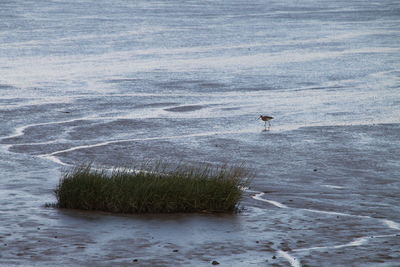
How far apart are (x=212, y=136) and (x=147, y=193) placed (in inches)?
311

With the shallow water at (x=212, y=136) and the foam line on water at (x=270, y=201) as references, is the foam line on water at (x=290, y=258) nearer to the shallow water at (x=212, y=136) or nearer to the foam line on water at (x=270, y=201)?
the shallow water at (x=212, y=136)

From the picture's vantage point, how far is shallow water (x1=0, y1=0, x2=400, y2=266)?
32.0 ft

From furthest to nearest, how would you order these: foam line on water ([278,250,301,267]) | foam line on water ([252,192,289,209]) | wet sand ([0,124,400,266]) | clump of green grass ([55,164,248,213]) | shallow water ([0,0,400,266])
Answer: foam line on water ([252,192,289,209]) → clump of green grass ([55,164,248,213]) → shallow water ([0,0,400,266]) → wet sand ([0,124,400,266]) → foam line on water ([278,250,301,267])

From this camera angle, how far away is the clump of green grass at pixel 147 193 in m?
11.2

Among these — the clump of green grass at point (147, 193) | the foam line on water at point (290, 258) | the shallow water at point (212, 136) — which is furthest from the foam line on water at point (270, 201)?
the foam line on water at point (290, 258)

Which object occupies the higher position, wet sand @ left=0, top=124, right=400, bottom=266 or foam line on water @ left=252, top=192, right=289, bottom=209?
wet sand @ left=0, top=124, right=400, bottom=266

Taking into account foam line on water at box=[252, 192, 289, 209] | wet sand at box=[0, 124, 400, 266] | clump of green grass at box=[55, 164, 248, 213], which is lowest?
foam line on water at box=[252, 192, 289, 209]

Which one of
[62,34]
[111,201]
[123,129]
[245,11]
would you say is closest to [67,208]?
[111,201]

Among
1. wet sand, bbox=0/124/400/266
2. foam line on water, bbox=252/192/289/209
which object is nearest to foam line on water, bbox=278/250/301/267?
wet sand, bbox=0/124/400/266

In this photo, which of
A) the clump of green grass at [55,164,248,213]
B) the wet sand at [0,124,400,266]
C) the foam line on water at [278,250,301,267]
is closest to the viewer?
the foam line on water at [278,250,301,267]

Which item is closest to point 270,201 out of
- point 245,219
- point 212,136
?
point 245,219

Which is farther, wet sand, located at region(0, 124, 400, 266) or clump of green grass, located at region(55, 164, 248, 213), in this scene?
clump of green grass, located at region(55, 164, 248, 213)

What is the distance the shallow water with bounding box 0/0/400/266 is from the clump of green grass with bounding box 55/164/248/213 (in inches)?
9.7

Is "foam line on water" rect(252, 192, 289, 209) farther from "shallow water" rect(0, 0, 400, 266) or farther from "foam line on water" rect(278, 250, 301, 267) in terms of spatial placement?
"foam line on water" rect(278, 250, 301, 267)
